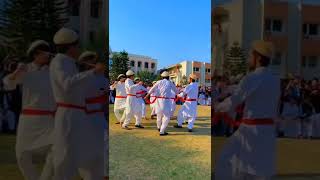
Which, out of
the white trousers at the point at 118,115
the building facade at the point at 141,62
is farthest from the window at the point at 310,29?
the white trousers at the point at 118,115

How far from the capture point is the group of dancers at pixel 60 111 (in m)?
4.02

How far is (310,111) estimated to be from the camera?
185 inches

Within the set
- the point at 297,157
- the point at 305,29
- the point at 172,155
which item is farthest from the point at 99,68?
the point at 172,155

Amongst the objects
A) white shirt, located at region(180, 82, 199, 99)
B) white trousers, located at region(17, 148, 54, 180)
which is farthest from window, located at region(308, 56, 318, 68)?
Answer: white shirt, located at region(180, 82, 199, 99)

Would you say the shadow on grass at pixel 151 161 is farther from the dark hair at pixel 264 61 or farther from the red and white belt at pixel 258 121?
the dark hair at pixel 264 61

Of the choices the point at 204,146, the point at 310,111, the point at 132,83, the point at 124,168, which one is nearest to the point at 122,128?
the point at 132,83

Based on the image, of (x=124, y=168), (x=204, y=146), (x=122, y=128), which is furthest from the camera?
(x=122, y=128)

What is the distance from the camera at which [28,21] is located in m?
4.07

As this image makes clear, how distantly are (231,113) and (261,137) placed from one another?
0.32m

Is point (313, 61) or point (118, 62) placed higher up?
point (118, 62)

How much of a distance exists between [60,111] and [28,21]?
2.56 ft

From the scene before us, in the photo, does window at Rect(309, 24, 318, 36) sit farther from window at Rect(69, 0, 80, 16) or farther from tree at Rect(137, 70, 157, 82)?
tree at Rect(137, 70, 157, 82)

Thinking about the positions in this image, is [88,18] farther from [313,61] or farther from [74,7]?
[313,61]

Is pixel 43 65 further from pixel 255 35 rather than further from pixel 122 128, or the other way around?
pixel 122 128
